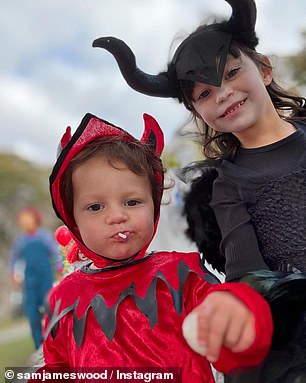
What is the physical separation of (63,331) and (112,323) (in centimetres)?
12

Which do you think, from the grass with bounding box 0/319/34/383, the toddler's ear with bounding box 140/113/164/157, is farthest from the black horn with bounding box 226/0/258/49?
the grass with bounding box 0/319/34/383

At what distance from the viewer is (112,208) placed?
1006mm

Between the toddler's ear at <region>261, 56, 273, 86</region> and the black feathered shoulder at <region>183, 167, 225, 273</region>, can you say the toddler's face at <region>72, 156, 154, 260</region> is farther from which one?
the toddler's ear at <region>261, 56, 273, 86</region>

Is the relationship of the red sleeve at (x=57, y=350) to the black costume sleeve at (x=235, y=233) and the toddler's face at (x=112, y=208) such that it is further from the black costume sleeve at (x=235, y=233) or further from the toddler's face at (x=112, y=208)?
the black costume sleeve at (x=235, y=233)

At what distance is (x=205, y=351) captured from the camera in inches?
24.9

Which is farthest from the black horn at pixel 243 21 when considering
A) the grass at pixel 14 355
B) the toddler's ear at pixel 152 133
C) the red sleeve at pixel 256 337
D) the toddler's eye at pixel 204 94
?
the grass at pixel 14 355

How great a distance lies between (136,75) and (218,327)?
1.88 feet

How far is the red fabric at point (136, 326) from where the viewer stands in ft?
3.19

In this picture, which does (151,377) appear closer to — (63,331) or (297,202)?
(63,331)

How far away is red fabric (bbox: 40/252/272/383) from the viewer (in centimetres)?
97

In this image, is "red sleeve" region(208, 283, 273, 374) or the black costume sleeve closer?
"red sleeve" region(208, 283, 273, 374)

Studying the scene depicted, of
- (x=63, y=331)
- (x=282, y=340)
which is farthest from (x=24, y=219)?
(x=282, y=340)

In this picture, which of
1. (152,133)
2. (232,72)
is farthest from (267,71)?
(152,133)

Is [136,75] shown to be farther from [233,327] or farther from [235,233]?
[233,327]
